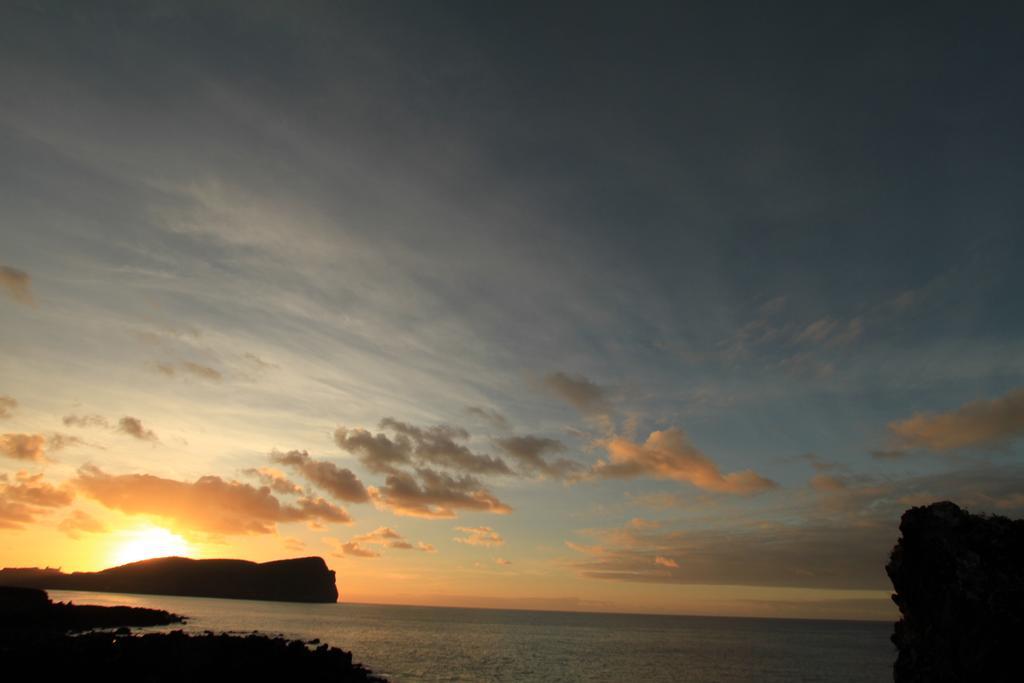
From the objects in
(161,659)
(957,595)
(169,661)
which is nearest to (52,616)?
(161,659)

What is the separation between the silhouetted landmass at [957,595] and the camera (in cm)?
2739

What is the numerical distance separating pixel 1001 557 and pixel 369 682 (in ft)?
179

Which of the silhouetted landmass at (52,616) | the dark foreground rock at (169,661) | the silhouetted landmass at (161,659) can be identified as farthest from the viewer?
the silhouetted landmass at (52,616)

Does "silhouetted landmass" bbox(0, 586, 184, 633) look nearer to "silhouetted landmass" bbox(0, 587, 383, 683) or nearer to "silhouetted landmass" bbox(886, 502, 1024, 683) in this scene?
"silhouetted landmass" bbox(0, 587, 383, 683)

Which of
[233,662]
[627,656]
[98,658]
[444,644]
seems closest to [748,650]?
[627,656]

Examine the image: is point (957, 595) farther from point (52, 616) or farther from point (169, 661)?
point (52, 616)

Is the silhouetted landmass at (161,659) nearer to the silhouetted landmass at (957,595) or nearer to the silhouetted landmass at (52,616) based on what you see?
the silhouetted landmass at (52,616)

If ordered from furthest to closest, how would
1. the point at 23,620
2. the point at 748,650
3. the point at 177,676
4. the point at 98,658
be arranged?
1. the point at 748,650
2. the point at 23,620
3. the point at 98,658
4. the point at 177,676

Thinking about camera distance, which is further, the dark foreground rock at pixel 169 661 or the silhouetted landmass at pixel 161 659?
the dark foreground rock at pixel 169 661

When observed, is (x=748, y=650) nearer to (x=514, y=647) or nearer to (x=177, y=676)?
(x=514, y=647)

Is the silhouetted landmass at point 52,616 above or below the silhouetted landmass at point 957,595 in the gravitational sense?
below

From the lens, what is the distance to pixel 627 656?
356ft

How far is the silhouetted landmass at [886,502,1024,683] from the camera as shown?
27.4 m

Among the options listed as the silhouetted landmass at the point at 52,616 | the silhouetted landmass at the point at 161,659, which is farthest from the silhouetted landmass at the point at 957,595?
the silhouetted landmass at the point at 52,616
